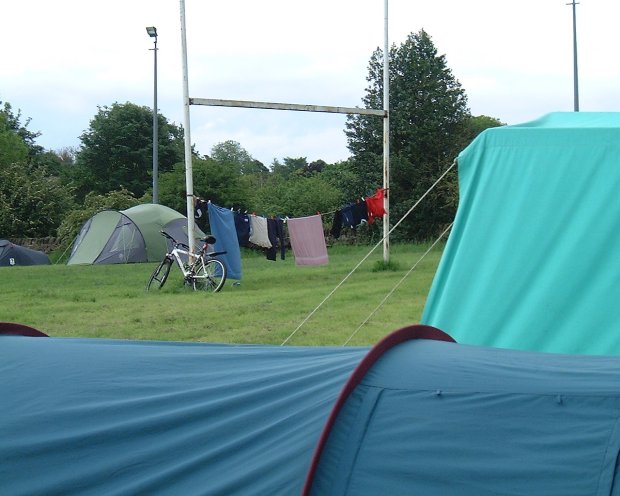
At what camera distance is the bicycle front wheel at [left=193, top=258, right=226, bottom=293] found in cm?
1075

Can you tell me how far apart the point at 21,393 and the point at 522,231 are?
3.36m

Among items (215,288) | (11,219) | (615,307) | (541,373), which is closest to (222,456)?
(541,373)

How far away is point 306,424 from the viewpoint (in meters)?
2.33

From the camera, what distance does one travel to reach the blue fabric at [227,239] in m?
11.2

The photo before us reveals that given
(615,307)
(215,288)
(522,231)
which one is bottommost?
(215,288)

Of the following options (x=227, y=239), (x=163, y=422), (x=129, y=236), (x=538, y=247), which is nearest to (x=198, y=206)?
(x=227, y=239)

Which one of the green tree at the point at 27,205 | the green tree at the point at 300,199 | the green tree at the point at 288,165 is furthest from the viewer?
the green tree at the point at 288,165

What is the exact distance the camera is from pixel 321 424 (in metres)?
2.30

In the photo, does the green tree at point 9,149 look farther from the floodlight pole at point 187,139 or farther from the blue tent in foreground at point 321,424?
the blue tent in foreground at point 321,424

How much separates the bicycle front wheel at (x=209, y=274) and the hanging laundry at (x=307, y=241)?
1513 millimetres

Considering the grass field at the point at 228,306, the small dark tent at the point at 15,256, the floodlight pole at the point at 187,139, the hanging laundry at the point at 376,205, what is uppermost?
the floodlight pole at the point at 187,139

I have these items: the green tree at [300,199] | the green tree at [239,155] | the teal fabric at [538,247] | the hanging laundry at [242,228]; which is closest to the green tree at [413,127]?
the green tree at [300,199]

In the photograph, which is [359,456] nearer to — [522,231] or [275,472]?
[275,472]

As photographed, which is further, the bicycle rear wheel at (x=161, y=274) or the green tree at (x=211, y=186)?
the green tree at (x=211, y=186)
